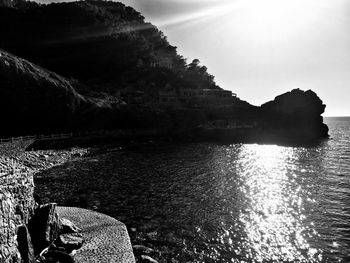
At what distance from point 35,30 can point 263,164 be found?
Answer: 15537cm

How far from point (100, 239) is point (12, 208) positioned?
8148 mm

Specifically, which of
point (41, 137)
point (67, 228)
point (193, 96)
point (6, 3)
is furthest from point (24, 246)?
point (6, 3)

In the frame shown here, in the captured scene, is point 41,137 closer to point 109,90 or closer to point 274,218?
point 109,90

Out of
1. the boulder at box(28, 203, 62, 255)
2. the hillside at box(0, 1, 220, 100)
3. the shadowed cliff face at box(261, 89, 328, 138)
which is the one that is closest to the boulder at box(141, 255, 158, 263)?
the boulder at box(28, 203, 62, 255)

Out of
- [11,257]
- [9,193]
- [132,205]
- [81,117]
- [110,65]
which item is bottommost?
[132,205]

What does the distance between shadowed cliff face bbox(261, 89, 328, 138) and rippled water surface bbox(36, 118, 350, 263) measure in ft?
234

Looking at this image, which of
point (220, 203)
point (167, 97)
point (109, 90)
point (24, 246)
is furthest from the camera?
point (167, 97)

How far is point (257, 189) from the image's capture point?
40.0 m

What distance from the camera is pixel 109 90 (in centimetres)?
12812

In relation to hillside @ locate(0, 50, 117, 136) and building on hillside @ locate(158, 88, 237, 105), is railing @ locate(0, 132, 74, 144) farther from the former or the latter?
building on hillside @ locate(158, 88, 237, 105)

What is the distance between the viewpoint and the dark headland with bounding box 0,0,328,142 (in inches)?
3268

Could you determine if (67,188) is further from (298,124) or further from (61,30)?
(61,30)

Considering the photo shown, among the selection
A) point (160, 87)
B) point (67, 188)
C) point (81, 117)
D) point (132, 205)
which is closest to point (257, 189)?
point (132, 205)

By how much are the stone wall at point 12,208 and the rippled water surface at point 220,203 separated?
10107 mm
